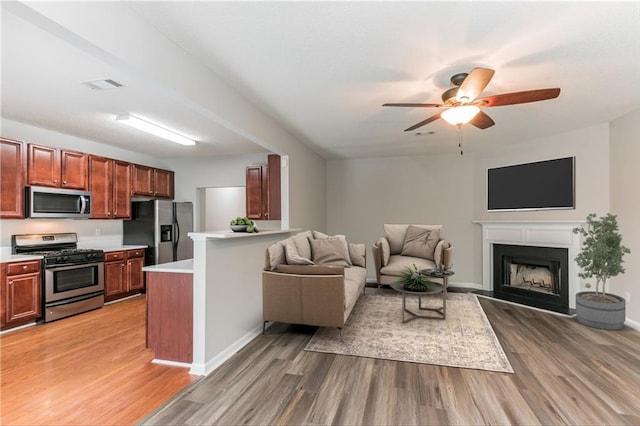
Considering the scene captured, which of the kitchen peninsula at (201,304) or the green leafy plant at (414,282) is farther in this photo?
the green leafy plant at (414,282)

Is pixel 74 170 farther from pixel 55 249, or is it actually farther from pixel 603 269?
pixel 603 269

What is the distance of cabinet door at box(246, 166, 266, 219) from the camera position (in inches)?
214

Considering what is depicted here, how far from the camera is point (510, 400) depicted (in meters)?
2.18

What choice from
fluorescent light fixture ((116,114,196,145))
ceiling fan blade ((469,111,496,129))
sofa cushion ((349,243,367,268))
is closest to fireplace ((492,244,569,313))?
sofa cushion ((349,243,367,268))

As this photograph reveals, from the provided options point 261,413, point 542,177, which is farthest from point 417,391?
point 542,177

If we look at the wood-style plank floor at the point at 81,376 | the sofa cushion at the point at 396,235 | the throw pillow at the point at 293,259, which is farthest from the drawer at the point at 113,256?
the sofa cushion at the point at 396,235

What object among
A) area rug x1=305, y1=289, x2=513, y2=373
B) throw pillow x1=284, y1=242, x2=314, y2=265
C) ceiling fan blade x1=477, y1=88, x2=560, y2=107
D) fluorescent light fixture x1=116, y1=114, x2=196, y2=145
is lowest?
area rug x1=305, y1=289, x2=513, y2=373

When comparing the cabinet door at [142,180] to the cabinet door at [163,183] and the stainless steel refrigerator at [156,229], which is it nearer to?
the cabinet door at [163,183]

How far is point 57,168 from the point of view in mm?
4191

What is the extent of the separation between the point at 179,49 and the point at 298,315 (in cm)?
253

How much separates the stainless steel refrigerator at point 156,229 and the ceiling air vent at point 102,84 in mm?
2787

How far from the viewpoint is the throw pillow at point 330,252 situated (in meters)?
4.50

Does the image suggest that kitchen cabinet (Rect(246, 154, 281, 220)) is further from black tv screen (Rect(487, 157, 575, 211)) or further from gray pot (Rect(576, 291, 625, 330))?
gray pot (Rect(576, 291, 625, 330))

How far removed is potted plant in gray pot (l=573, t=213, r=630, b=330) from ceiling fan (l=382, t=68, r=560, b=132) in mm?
2159
